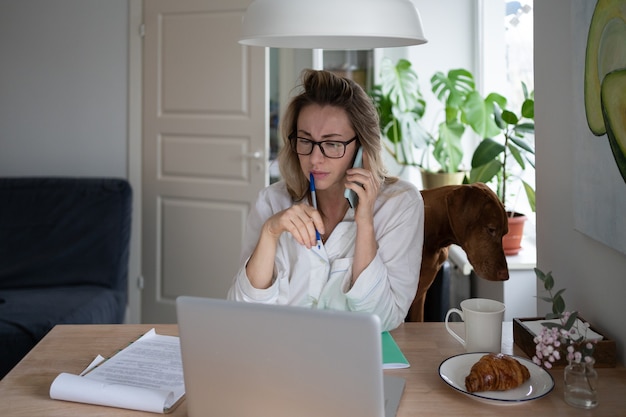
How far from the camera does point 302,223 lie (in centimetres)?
174

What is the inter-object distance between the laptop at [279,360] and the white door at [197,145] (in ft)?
8.31

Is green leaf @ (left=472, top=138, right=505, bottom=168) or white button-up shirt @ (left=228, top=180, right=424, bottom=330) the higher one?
green leaf @ (left=472, top=138, right=505, bottom=168)

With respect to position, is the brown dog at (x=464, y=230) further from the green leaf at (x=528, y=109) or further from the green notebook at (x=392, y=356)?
the green leaf at (x=528, y=109)

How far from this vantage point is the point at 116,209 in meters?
3.56

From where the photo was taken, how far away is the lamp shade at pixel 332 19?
1.35 meters

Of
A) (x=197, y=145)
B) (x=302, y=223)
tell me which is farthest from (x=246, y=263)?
(x=197, y=145)

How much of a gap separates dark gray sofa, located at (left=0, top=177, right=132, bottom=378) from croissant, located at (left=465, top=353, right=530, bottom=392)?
2.24 m

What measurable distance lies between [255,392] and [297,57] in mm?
2828

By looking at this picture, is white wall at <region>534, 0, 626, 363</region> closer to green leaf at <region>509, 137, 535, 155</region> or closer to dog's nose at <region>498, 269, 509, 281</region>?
dog's nose at <region>498, 269, 509, 281</region>

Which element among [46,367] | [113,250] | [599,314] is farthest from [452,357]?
[113,250]

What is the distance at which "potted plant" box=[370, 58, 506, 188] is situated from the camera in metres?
3.05

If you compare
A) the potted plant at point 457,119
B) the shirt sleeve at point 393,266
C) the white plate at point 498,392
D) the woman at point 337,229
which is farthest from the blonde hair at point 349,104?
the potted plant at point 457,119

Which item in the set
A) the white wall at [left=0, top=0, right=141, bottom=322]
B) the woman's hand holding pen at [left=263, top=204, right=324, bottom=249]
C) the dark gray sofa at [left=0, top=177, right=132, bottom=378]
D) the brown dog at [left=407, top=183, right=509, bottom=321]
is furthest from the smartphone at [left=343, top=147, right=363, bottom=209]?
the white wall at [left=0, top=0, right=141, bottom=322]

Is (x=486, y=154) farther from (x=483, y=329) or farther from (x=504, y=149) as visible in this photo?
(x=483, y=329)
